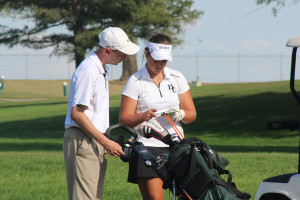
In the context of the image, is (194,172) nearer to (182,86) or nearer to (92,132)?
(92,132)

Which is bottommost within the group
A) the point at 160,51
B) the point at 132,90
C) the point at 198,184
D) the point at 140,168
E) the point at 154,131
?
the point at 140,168

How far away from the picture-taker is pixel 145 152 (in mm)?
4531

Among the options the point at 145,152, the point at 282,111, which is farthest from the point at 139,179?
the point at 282,111

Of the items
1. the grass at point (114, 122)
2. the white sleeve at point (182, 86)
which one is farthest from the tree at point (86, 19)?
the white sleeve at point (182, 86)

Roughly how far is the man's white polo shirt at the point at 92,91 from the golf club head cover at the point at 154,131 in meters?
0.32

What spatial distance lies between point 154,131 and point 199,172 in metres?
0.67

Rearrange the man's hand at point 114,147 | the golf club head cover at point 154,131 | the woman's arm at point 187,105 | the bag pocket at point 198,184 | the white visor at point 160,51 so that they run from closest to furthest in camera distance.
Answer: the bag pocket at point 198,184, the golf club head cover at point 154,131, the man's hand at point 114,147, the white visor at point 160,51, the woman's arm at point 187,105

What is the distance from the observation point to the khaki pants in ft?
16.2

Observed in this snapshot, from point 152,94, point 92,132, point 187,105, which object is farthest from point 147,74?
point 92,132

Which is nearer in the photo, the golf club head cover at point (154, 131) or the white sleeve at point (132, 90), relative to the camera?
the golf club head cover at point (154, 131)

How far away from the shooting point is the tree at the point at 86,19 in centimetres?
3903

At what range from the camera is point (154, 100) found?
531 centimetres

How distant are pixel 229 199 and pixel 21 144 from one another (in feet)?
66.0

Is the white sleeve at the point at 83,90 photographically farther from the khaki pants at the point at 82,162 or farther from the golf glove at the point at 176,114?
the golf glove at the point at 176,114
